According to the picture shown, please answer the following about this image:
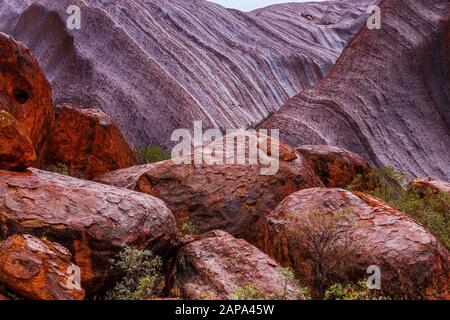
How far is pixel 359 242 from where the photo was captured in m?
10.5

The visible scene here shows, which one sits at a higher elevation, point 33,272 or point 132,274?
point 33,272

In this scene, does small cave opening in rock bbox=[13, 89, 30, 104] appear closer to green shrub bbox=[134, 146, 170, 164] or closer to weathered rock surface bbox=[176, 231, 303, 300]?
weathered rock surface bbox=[176, 231, 303, 300]

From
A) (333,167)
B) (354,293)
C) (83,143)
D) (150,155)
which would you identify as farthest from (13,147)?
(150,155)

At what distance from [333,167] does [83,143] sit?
28.4 ft

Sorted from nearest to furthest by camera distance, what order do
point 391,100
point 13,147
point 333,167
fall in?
point 13,147 → point 333,167 → point 391,100

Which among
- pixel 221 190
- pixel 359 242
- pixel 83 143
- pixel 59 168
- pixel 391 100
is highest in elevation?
pixel 391 100

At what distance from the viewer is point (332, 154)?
786 inches

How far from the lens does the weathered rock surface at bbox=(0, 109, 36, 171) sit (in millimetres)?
10414

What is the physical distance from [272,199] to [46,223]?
6.65 metres

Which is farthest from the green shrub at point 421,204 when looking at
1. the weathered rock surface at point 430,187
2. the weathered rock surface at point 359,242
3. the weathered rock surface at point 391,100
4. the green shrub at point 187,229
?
the weathered rock surface at point 391,100

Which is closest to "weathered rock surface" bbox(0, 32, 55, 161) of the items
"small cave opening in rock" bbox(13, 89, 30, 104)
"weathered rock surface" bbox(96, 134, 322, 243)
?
"small cave opening in rock" bbox(13, 89, 30, 104)

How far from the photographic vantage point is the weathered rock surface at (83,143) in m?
18.0

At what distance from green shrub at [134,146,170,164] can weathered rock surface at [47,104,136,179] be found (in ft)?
17.0

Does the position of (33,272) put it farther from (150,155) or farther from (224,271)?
(150,155)
